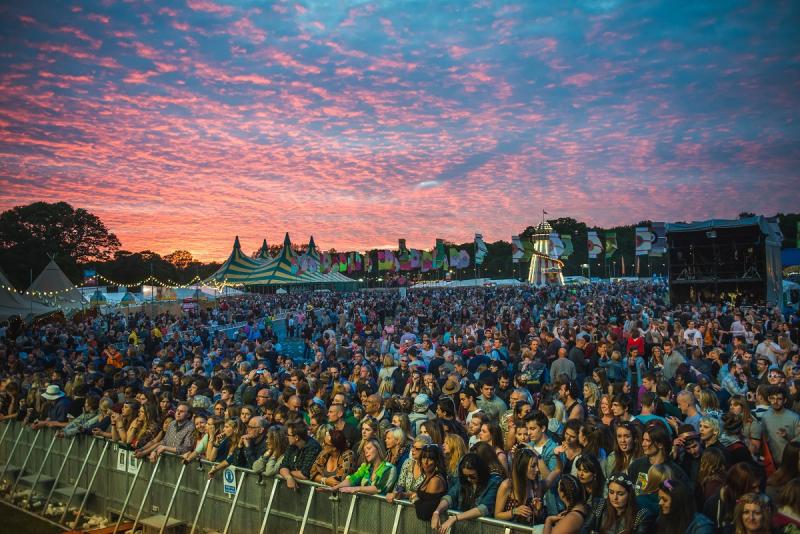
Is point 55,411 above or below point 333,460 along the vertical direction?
below

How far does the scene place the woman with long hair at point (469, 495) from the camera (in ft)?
14.8

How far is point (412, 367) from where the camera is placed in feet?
34.1

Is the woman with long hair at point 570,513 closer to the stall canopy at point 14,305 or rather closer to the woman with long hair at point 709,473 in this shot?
the woman with long hair at point 709,473

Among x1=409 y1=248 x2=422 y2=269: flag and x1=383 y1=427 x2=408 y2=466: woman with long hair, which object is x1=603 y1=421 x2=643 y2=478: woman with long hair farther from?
x1=409 y1=248 x2=422 y2=269: flag

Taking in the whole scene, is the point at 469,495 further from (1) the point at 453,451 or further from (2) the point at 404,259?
(2) the point at 404,259

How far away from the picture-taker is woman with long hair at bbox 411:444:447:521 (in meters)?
4.71

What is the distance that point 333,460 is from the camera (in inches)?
237

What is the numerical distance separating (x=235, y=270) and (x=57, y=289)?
55.5 ft

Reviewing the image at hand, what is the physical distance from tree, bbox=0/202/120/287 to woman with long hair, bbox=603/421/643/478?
74.6 meters

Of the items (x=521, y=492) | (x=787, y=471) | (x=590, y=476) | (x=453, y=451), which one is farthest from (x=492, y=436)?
(x=787, y=471)

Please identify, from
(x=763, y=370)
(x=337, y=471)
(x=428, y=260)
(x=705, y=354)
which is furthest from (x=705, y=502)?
(x=428, y=260)

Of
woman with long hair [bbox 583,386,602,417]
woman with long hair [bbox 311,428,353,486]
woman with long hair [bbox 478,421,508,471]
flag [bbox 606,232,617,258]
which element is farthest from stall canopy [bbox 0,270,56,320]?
flag [bbox 606,232,617,258]

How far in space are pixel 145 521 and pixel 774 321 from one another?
16.2 meters

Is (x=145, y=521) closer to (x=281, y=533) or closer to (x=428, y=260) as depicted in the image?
(x=281, y=533)
